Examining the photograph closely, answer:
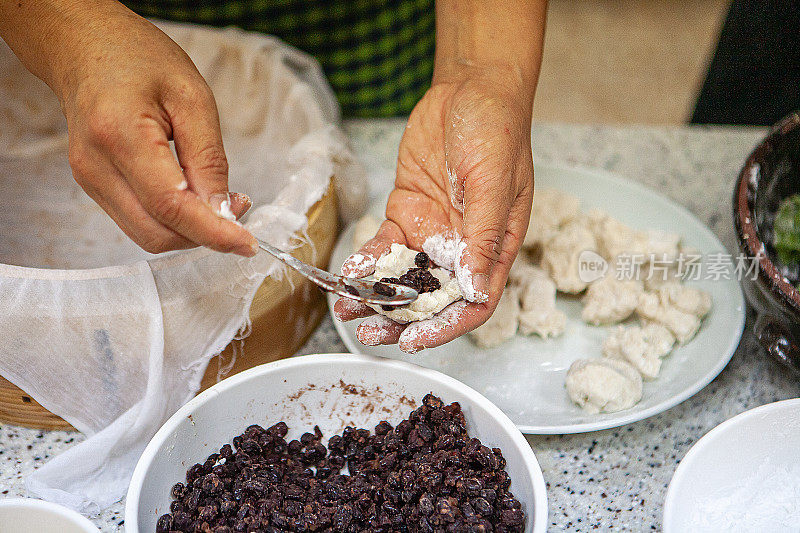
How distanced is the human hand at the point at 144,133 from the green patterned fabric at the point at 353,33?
0.76 m

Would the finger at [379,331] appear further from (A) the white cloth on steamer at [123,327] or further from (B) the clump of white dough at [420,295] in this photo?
(A) the white cloth on steamer at [123,327]

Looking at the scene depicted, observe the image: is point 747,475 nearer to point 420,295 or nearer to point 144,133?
point 420,295

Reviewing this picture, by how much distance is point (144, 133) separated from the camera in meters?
0.89

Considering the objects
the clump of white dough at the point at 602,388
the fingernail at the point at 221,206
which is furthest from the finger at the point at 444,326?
the fingernail at the point at 221,206

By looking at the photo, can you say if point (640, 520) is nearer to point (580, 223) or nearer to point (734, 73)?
point (580, 223)

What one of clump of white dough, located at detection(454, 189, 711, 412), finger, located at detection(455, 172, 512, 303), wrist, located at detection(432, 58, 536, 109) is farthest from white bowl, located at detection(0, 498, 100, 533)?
wrist, located at detection(432, 58, 536, 109)

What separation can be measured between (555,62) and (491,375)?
322 centimetres

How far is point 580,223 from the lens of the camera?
60.1 inches

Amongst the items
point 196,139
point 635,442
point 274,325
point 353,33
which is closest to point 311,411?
point 274,325

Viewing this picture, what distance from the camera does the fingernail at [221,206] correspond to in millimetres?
930

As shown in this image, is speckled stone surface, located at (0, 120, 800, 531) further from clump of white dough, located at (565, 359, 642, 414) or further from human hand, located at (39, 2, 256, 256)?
human hand, located at (39, 2, 256, 256)

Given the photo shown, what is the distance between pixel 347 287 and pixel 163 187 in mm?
324
